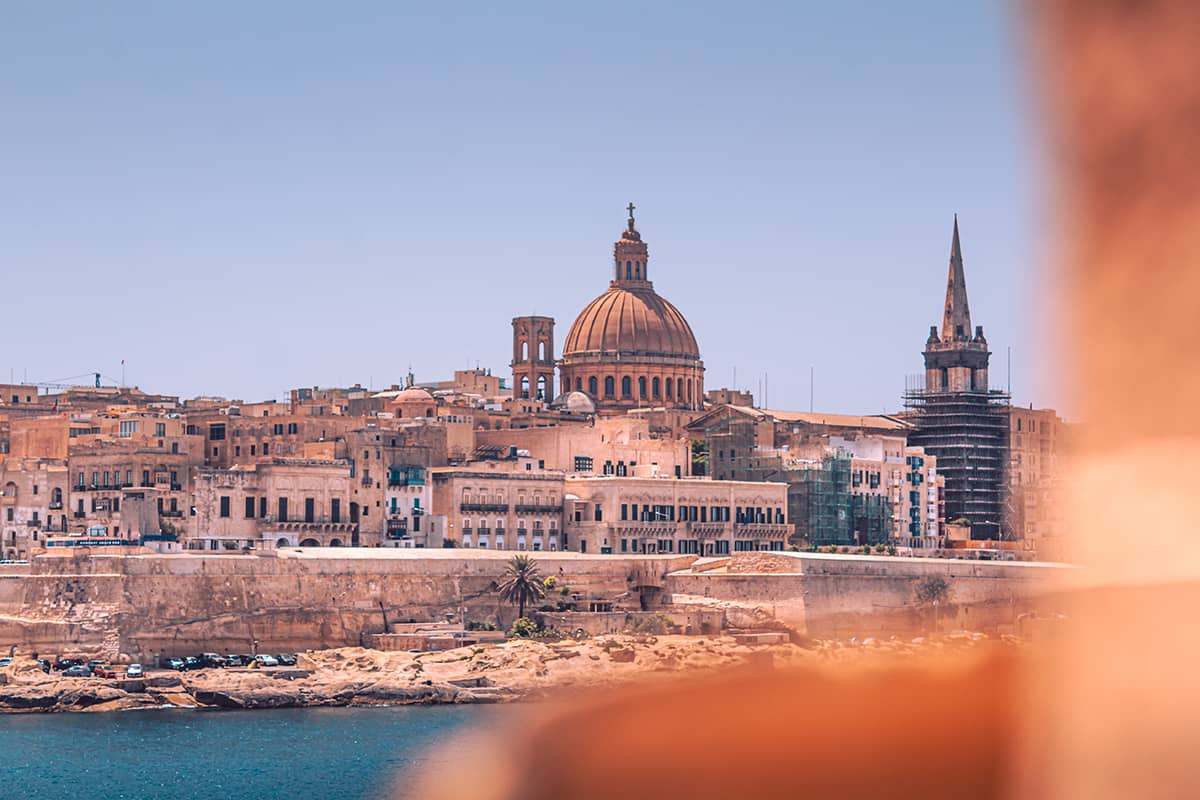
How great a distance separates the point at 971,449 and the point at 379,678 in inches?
1930

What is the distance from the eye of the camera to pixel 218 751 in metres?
64.0

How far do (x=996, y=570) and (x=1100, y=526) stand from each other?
83021 millimetres

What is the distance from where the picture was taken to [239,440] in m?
90.8

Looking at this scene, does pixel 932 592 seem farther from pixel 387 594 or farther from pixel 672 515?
pixel 387 594

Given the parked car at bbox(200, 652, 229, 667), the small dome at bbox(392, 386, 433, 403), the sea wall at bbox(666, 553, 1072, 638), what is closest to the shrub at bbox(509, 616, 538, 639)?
the sea wall at bbox(666, 553, 1072, 638)

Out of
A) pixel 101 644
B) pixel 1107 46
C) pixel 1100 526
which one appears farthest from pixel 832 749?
pixel 101 644

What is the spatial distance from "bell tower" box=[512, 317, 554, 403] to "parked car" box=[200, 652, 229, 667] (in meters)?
53.5

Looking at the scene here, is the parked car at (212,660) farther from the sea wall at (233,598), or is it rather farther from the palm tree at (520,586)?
the palm tree at (520,586)

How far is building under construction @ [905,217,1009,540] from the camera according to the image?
368ft

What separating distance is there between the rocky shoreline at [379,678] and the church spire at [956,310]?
47.7 m

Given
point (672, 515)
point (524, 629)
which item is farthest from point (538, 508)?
point (524, 629)

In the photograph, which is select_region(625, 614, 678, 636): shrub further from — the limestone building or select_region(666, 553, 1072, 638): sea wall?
the limestone building

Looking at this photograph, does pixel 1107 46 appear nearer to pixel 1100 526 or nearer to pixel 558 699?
pixel 1100 526

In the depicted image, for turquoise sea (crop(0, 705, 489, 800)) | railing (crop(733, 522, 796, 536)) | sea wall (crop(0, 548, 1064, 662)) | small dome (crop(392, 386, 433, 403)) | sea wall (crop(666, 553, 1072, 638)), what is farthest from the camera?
small dome (crop(392, 386, 433, 403))
